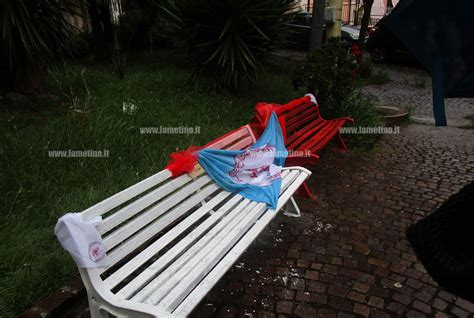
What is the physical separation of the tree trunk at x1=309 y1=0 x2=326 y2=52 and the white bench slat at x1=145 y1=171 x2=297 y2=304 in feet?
14.4

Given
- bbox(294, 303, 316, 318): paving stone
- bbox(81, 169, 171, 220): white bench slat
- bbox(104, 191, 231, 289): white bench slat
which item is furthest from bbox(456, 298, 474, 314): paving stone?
bbox(81, 169, 171, 220): white bench slat

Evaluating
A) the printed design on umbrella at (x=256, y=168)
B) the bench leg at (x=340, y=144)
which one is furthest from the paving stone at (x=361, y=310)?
the bench leg at (x=340, y=144)

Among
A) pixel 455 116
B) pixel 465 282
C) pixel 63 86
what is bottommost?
pixel 455 116

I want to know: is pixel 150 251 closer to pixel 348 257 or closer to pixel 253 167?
pixel 253 167

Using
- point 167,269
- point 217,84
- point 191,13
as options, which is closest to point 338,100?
point 217,84

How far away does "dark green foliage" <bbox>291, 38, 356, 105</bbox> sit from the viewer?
5.69m

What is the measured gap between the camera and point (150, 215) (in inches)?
89.8

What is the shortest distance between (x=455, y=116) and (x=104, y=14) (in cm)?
783

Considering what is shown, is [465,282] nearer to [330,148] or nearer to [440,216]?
[440,216]

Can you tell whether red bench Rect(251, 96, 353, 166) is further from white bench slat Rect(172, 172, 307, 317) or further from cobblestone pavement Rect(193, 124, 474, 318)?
white bench slat Rect(172, 172, 307, 317)

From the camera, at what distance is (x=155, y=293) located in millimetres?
1924

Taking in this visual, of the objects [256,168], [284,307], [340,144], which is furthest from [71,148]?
[340,144]

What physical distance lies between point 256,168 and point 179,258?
4.53 feet

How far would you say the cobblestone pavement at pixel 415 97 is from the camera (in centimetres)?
794
